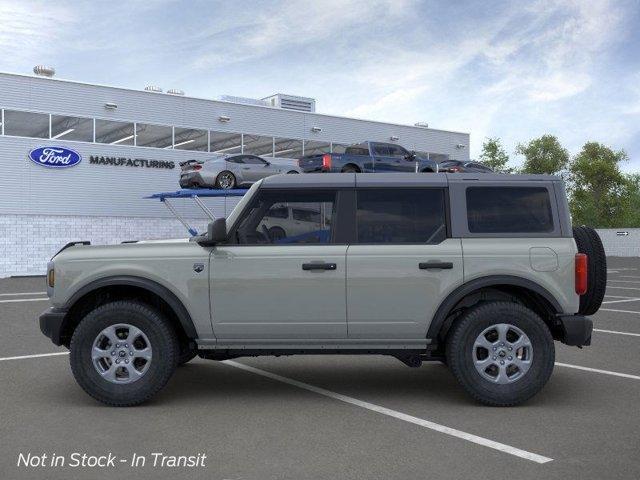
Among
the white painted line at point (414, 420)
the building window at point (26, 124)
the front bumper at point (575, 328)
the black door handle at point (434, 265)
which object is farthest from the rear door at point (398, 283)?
the building window at point (26, 124)

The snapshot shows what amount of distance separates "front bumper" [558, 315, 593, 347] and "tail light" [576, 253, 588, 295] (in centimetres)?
23

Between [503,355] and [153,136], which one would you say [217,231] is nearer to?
[503,355]

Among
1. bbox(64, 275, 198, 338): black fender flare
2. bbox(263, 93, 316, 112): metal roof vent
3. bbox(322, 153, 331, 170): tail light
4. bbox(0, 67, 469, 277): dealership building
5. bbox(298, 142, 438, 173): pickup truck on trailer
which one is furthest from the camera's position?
bbox(263, 93, 316, 112): metal roof vent

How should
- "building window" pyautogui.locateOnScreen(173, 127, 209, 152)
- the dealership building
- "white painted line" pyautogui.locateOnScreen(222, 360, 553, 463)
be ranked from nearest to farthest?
"white painted line" pyautogui.locateOnScreen(222, 360, 553, 463) → the dealership building → "building window" pyautogui.locateOnScreen(173, 127, 209, 152)

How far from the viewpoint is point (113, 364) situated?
19.8ft

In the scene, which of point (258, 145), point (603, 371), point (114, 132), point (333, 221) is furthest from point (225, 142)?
point (333, 221)

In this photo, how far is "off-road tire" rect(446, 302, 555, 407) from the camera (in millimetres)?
5922

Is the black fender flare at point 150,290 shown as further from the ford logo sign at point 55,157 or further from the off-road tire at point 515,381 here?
the ford logo sign at point 55,157

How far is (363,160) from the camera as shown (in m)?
22.7

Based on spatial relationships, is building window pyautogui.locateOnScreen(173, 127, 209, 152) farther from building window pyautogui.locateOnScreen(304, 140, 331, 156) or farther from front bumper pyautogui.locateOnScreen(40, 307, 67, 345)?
front bumper pyautogui.locateOnScreen(40, 307, 67, 345)

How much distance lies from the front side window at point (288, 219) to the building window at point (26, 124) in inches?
994

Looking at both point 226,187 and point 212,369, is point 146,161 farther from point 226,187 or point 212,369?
point 212,369

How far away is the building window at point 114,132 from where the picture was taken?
30359mm

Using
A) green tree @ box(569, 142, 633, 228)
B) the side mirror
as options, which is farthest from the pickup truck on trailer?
green tree @ box(569, 142, 633, 228)
